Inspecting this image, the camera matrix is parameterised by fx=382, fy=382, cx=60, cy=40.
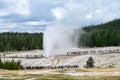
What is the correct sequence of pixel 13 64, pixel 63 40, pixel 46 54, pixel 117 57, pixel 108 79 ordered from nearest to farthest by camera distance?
pixel 108 79 < pixel 13 64 < pixel 117 57 < pixel 46 54 < pixel 63 40

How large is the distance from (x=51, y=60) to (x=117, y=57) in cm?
2366

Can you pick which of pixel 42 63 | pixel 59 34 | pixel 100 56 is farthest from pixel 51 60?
pixel 59 34

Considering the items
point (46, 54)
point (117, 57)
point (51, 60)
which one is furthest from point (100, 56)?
point (46, 54)

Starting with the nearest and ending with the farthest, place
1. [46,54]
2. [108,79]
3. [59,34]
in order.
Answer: [108,79] → [46,54] → [59,34]

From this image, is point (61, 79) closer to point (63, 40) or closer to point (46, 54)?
point (46, 54)

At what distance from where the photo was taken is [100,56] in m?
121

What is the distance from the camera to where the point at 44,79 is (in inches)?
2426

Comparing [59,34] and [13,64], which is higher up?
[59,34]

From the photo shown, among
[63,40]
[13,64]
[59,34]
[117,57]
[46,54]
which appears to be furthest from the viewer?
[63,40]

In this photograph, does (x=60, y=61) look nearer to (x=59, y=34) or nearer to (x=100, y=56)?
(x=100, y=56)

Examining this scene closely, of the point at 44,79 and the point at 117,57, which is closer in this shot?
the point at 44,79

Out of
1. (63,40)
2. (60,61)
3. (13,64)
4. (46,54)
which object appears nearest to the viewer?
(13,64)

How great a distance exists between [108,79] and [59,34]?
394 ft

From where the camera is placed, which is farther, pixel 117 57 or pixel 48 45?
pixel 48 45
